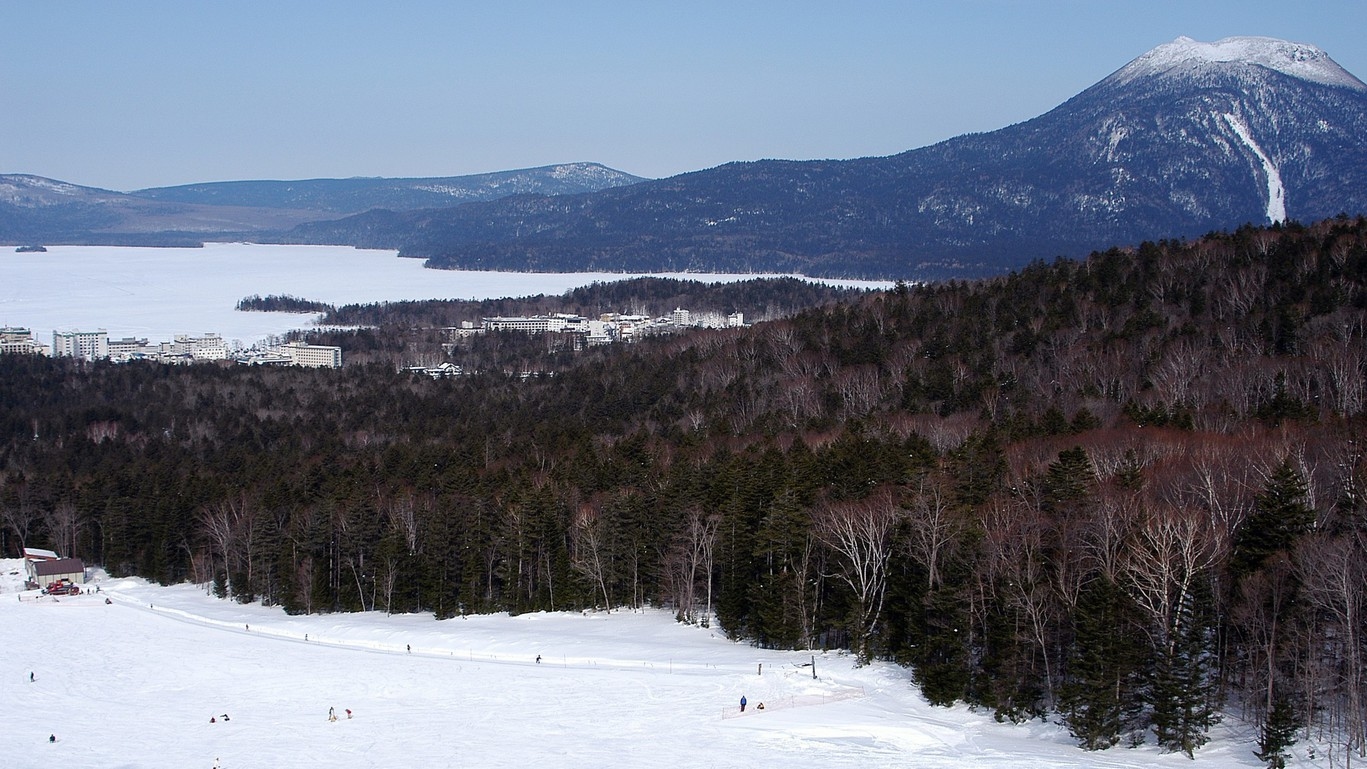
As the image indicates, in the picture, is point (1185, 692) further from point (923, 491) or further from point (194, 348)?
point (194, 348)

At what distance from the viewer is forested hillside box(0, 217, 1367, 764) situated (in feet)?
122

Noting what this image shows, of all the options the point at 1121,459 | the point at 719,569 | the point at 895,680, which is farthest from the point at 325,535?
the point at 1121,459

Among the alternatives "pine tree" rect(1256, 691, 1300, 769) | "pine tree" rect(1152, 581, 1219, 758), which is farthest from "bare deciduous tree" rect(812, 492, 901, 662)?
"pine tree" rect(1256, 691, 1300, 769)

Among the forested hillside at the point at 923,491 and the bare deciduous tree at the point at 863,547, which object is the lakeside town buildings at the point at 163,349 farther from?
the bare deciduous tree at the point at 863,547

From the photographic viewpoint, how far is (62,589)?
65.1 m

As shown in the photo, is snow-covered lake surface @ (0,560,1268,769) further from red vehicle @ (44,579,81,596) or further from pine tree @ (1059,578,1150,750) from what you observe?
red vehicle @ (44,579,81,596)

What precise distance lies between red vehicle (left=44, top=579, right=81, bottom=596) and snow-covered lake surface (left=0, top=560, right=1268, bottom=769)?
6.64 meters

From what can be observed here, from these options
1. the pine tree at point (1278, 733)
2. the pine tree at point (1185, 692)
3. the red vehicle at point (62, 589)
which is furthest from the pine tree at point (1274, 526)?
the red vehicle at point (62, 589)

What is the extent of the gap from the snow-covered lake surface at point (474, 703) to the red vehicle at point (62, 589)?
6.64 meters

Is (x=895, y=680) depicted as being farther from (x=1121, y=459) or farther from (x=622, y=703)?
(x=1121, y=459)

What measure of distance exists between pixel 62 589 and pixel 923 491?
4507 centimetres

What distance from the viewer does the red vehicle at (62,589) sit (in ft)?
213

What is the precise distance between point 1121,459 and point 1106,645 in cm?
1772

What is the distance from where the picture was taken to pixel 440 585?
5825cm
